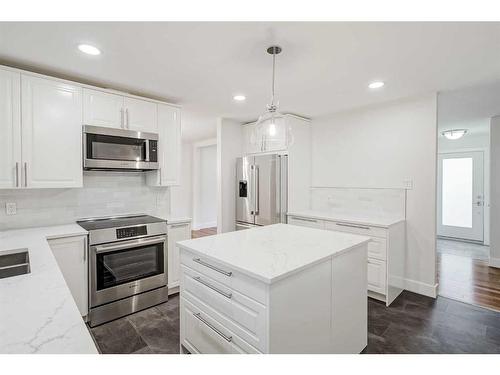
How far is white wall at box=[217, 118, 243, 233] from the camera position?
166 inches

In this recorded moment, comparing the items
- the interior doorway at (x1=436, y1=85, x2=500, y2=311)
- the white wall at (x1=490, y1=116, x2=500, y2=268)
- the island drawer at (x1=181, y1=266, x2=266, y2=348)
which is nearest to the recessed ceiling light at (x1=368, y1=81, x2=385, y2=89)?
the interior doorway at (x1=436, y1=85, x2=500, y2=311)

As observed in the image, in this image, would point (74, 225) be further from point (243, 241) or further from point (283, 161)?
point (283, 161)

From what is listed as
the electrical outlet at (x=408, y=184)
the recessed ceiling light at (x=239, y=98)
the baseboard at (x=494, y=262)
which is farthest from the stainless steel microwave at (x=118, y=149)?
the baseboard at (x=494, y=262)

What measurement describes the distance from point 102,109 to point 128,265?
1607 mm

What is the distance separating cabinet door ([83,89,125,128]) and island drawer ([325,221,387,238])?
Answer: 8.89 feet

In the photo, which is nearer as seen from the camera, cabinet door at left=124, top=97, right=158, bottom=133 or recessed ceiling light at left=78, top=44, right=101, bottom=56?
recessed ceiling light at left=78, top=44, right=101, bottom=56

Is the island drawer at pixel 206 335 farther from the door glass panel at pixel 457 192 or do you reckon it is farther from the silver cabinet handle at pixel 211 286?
the door glass panel at pixel 457 192

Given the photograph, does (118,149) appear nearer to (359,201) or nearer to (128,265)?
(128,265)

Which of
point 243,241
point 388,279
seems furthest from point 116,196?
point 388,279

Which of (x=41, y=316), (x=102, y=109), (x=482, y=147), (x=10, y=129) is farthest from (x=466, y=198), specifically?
(x=10, y=129)

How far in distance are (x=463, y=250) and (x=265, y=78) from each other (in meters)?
5.20

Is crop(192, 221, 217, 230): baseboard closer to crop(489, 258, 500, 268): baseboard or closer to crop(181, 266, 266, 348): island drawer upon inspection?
crop(181, 266, 266, 348): island drawer
